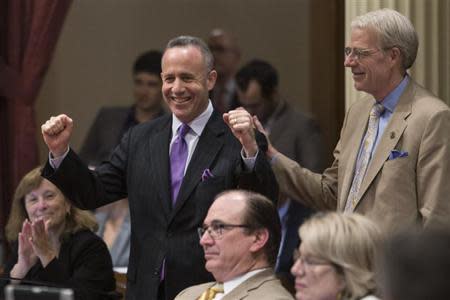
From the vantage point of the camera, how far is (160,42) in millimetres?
7000

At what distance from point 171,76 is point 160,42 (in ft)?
8.37

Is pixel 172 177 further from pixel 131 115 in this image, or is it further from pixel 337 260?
pixel 131 115

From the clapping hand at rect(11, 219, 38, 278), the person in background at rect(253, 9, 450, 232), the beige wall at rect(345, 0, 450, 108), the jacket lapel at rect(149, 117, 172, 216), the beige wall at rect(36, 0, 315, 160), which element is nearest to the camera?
the person in background at rect(253, 9, 450, 232)

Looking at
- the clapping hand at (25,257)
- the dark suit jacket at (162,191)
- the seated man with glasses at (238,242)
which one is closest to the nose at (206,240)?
the seated man with glasses at (238,242)

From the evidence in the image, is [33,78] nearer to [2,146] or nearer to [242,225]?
[2,146]

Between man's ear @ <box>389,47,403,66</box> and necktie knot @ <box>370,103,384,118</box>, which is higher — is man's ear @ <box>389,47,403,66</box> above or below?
above

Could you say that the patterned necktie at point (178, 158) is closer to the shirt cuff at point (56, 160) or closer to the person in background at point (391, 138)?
the shirt cuff at point (56, 160)

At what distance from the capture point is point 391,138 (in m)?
4.21

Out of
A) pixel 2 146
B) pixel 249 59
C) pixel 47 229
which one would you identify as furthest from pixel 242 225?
pixel 249 59

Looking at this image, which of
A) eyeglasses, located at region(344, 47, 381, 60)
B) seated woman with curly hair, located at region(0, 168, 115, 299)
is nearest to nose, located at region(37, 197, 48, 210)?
seated woman with curly hair, located at region(0, 168, 115, 299)

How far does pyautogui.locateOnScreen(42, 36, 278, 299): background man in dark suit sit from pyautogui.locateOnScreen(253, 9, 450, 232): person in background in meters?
0.34

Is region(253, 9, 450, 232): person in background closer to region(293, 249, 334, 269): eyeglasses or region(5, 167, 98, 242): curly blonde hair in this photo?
region(293, 249, 334, 269): eyeglasses

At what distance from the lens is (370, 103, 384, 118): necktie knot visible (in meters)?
4.33

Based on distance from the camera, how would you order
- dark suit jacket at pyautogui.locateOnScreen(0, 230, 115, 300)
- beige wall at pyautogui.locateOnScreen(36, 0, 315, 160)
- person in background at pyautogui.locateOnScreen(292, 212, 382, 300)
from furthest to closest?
beige wall at pyautogui.locateOnScreen(36, 0, 315, 160) < dark suit jacket at pyautogui.locateOnScreen(0, 230, 115, 300) < person in background at pyautogui.locateOnScreen(292, 212, 382, 300)
